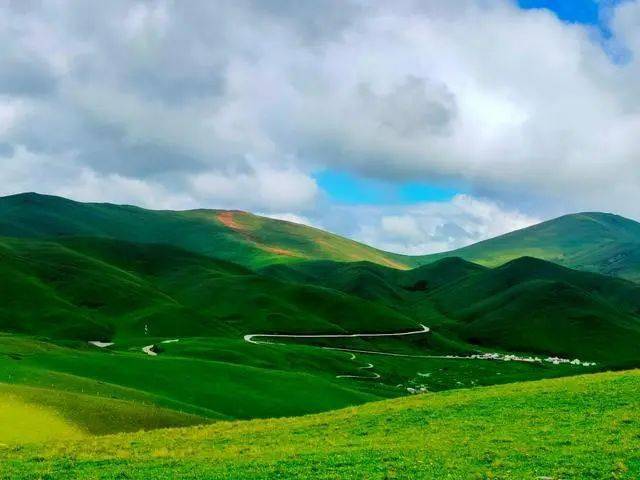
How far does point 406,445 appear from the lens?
35.6m

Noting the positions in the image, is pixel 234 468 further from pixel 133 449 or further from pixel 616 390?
pixel 616 390

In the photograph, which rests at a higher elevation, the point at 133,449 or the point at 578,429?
the point at 578,429

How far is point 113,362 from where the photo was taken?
273 ft

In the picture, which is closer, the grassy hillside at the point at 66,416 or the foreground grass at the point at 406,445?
the foreground grass at the point at 406,445

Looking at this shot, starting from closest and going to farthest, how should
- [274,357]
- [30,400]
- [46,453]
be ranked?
[46,453] < [30,400] < [274,357]

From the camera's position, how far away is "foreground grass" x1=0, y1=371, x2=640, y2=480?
29.7 m

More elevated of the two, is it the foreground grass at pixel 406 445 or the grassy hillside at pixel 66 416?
the foreground grass at pixel 406 445

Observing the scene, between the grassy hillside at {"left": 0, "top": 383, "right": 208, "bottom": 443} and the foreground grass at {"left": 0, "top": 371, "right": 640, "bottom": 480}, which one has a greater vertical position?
the foreground grass at {"left": 0, "top": 371, "right": 640, "bottom": 480}

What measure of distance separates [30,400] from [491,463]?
36629 mm

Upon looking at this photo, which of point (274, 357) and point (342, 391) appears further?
point (274, 357)

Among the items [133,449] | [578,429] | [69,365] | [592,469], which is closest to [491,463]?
[592,469]

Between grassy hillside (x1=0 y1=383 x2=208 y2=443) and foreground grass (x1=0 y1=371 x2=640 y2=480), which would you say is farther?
grassy hillside (x1=0 y1=383 x2=208 y2=443)

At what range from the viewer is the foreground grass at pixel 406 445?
97.4 ft

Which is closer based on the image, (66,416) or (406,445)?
(406,445)
